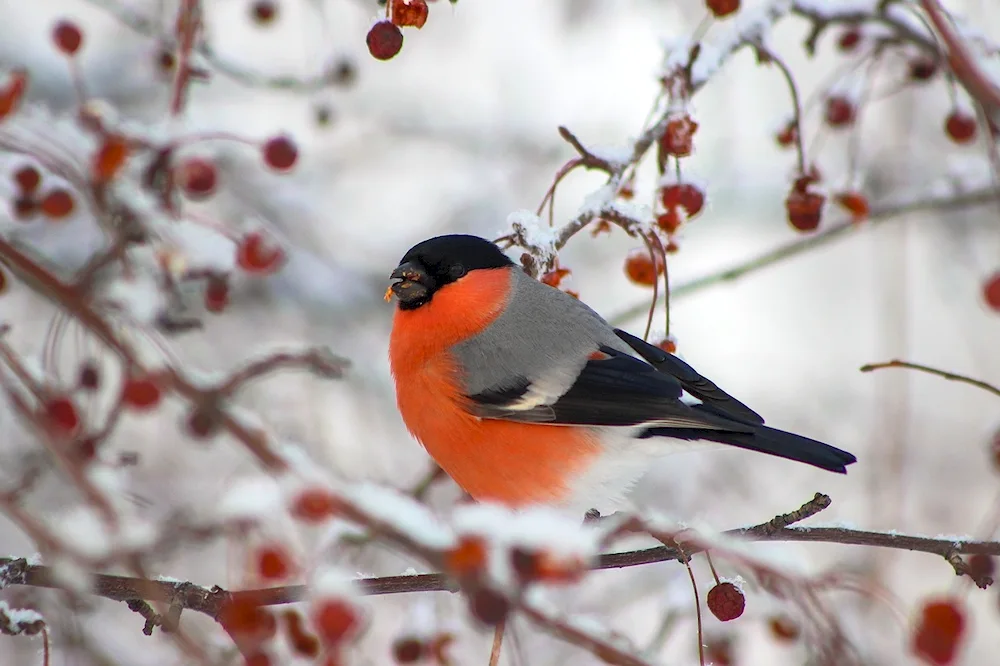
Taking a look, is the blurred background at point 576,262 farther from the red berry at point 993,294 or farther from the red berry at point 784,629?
the red berry at point 993,294

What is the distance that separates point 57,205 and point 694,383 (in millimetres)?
1364

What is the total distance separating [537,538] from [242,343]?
14.0ft

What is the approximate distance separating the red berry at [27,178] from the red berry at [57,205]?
2.2 inches

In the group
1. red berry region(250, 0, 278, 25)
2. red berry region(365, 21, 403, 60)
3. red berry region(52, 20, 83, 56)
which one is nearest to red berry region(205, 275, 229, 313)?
red berry region(365, 21, 403, 60)

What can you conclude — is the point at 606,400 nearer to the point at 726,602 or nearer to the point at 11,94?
the point at 726,602

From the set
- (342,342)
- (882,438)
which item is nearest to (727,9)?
(882,438)

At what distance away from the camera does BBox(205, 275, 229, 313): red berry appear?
6.45ft

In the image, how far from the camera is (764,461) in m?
5.30

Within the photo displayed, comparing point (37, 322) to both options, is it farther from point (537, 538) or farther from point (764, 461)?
point (537, 538)

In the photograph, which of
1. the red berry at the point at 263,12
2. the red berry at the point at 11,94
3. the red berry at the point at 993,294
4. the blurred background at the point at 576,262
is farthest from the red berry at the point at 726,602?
the red berry at the point at 263,12

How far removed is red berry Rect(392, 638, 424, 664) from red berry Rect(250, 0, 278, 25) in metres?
1.82

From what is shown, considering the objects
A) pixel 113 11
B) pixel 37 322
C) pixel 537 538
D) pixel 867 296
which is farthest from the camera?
pixel 867 296

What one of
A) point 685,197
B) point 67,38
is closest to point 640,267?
point 685,197

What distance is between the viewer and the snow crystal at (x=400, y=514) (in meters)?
0.78
